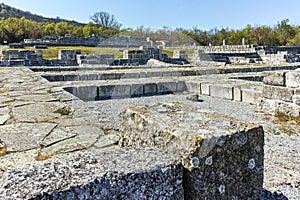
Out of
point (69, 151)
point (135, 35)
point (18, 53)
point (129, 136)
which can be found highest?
point (135, 35)

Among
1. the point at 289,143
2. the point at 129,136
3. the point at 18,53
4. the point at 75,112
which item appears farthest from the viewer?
the point at 18,53

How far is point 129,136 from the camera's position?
1.95 metres

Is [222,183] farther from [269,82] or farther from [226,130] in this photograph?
[269,82]

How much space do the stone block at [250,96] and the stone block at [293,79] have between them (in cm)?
126

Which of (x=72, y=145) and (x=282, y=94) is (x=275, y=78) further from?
(x=72, y=145)

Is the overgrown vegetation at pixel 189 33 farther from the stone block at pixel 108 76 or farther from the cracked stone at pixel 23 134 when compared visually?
the cracked stone at pixel 23 134

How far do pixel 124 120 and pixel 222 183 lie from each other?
0.85m

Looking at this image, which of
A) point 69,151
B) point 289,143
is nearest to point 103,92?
point 289,143

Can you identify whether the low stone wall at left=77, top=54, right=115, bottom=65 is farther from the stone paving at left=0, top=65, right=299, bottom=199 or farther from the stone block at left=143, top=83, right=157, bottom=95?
Result: the stone paving at left=0, top=65, right=299, bottom=199

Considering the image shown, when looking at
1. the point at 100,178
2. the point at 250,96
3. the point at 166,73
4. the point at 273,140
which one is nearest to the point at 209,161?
the point at 100,178

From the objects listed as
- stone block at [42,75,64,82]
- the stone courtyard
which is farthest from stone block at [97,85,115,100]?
the stone courtyard

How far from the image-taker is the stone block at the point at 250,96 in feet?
20.4

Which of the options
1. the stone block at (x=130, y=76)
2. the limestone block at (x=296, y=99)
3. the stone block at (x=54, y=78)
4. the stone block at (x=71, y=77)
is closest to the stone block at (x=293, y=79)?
the limestone block at (x=296, y=99)

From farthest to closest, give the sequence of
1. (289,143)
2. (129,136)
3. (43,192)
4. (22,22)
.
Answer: (22,22)
(289,143)
(129,136)
(43,192)
